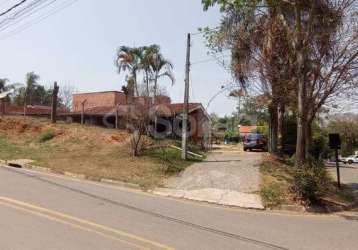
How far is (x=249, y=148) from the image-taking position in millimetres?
36500

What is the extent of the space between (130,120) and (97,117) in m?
18.8

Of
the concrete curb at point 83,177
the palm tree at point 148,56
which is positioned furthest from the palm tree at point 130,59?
the concrete curb at point 83,177

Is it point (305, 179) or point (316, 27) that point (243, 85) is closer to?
point (316, 27)

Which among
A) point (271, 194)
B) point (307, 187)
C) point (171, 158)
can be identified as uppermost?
point (171, 158)

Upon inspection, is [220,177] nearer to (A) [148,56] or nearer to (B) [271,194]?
(B) [271,194]

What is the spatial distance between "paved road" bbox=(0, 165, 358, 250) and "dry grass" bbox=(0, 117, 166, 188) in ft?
13.8

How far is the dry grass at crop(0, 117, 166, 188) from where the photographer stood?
18625mm

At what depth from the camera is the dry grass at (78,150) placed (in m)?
18.6

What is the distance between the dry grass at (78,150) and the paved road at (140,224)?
421cm

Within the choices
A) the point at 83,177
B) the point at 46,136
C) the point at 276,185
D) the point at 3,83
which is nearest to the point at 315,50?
the point at 276,185

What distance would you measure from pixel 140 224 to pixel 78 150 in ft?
50.2

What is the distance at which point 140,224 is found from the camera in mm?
9555

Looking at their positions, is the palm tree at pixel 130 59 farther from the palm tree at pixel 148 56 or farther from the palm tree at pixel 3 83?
the palm tree at pixel 3 83

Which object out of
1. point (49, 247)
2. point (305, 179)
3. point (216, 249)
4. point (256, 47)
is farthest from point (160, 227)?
point (256, 47)
